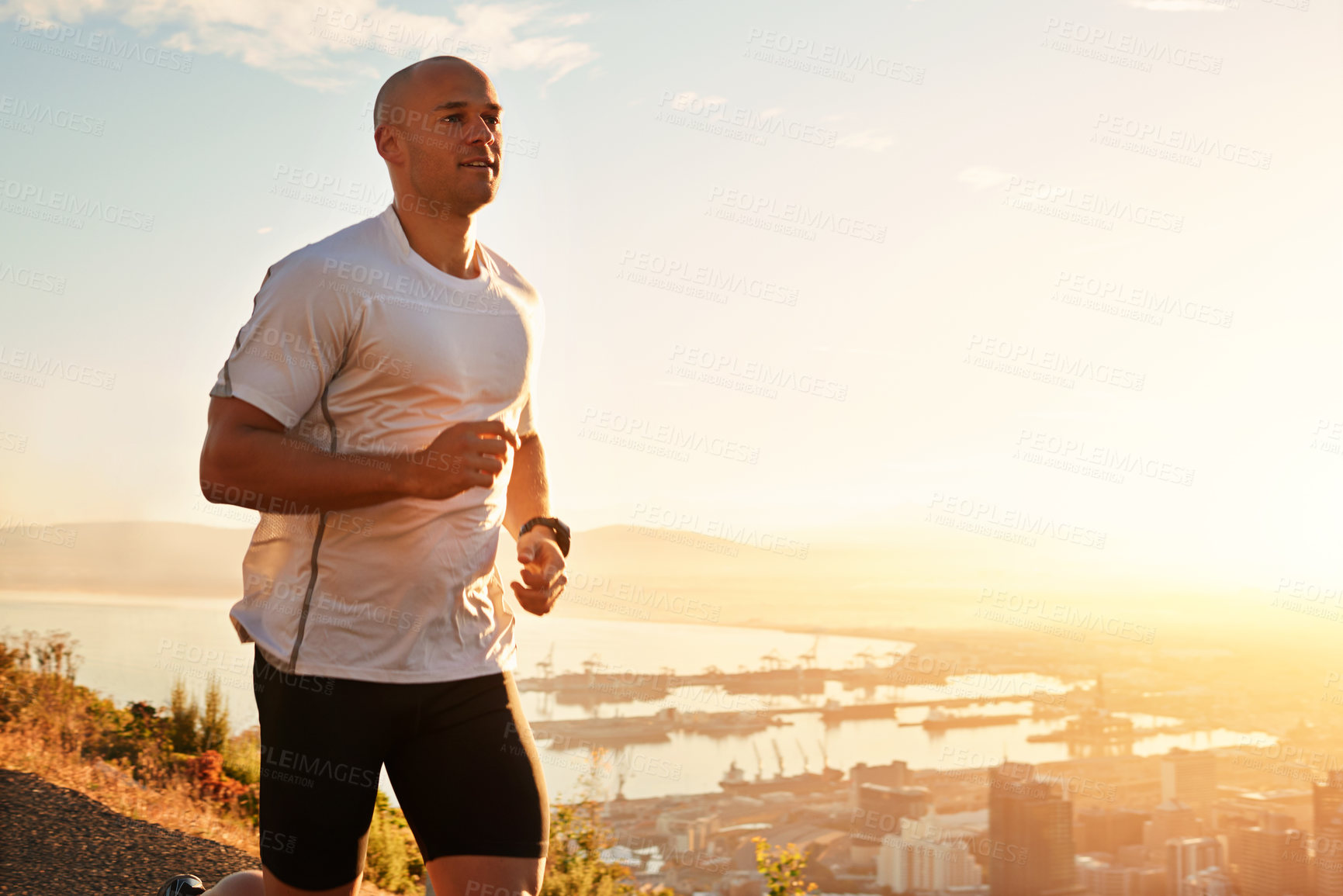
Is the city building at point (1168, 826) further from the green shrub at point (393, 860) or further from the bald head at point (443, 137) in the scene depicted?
the bald head at point (443, 137)

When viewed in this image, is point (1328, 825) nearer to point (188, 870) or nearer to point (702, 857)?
point (702, 857)

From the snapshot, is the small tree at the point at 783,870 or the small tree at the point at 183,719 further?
the small tree at the point at 183,719

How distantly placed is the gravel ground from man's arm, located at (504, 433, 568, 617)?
367 cm

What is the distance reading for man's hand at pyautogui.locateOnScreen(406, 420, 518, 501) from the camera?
1538mm

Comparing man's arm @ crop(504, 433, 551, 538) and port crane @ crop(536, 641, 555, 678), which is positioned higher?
man's arm @ crop(504, 433, 551, 538)

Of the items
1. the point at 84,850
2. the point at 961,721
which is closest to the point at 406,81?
the point at 84,850

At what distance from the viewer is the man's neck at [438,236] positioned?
1763 millimetres

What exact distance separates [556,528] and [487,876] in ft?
2.04

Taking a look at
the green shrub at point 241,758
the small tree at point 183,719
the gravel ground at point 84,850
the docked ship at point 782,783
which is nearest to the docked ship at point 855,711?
the docked ship at point 782,783

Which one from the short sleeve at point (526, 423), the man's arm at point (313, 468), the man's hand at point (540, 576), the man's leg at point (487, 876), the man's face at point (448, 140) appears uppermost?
the man's face at point (448, 140)

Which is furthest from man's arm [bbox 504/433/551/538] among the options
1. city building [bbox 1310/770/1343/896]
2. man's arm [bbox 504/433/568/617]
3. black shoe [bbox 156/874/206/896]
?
city building [bbox 1310/770/1343/896]

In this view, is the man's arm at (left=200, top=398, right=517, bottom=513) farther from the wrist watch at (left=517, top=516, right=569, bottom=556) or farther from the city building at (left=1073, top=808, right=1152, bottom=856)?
the city building at (left=1073, top=808, right=1152, bottom=856)

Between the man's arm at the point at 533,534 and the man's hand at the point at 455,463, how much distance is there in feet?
0.88

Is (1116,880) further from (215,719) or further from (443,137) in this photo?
(443,137)
